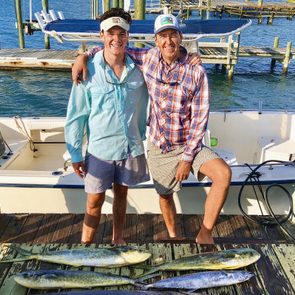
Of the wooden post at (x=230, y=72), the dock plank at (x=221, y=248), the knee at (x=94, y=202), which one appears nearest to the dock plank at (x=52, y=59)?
the wooden post at (x=230, y=72)

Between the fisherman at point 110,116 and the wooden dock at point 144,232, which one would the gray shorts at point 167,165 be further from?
the wooden dock at point 144,232

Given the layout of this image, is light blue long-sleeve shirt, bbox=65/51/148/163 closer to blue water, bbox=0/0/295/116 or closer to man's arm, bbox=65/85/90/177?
man's arm, bbox=65/85/90/177

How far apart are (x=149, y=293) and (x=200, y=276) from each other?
362 mm

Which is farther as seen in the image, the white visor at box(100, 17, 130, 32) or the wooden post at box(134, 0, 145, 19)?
the wooden post at box(134, 0, 145, 19)

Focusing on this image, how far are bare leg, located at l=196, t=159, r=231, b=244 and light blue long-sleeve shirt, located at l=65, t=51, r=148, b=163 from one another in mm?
620

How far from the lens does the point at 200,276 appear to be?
2479 mm

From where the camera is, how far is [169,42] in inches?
120

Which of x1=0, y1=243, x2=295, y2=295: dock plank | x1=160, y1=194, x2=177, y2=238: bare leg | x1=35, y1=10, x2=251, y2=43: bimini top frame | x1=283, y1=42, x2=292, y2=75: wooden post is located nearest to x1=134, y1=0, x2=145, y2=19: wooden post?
x1=35, y1=10, x2=251, y2=43: bimini top frame

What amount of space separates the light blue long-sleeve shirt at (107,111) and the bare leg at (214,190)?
0.62 m

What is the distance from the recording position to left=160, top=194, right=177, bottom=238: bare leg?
3.62 metres

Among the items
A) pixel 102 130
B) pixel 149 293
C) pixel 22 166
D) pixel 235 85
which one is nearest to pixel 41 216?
pixel 22 166

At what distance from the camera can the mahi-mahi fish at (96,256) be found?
264 centimetres

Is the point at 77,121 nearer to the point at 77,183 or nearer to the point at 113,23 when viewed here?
the point at 113,23

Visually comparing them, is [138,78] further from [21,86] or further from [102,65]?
[21,86]
